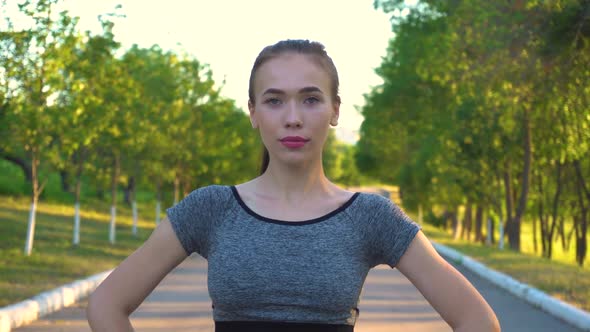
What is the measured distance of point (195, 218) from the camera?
8.79 ft

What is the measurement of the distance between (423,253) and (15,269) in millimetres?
17286

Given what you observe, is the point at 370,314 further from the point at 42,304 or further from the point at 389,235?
the point at 389,235

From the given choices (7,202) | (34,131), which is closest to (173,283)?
(34,131)

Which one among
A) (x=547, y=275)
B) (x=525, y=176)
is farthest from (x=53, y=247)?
(x=525, y=176)

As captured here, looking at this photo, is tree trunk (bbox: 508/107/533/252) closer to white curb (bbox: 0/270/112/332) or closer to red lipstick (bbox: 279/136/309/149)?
white curb (bbox: 0/270/112/332)

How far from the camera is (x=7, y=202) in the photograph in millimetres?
41906

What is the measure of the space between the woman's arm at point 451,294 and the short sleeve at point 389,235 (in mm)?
41

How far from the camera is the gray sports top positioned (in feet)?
8.39

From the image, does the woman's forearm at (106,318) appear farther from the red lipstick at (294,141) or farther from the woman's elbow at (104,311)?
the red lipstick at (294,141)

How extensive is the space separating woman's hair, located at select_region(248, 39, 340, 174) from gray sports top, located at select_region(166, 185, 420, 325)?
274mm

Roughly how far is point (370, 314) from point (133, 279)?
12.4 meters

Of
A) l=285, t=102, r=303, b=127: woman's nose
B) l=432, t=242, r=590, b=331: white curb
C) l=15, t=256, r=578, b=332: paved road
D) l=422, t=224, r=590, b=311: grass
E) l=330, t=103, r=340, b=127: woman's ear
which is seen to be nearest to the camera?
l=285, t=102, r=303, b=127: woman's nose

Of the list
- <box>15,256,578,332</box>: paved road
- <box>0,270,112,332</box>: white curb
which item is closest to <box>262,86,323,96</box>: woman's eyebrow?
<box>0,270,112,332</box>: white curb

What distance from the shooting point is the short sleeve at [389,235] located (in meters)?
2.64
